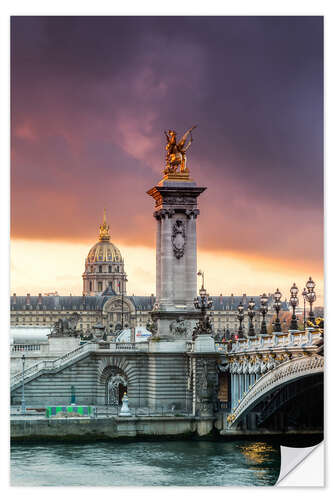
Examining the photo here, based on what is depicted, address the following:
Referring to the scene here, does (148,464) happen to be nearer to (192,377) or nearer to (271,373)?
(271,373)

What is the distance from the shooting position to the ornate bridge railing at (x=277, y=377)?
4620cm

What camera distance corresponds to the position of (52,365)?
66.9 meters

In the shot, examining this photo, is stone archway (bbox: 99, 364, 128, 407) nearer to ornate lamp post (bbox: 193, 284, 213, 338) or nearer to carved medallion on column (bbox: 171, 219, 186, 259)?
ornate lamp post (bbox: 193, 284, 213, 338)

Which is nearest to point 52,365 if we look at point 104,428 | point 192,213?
point 104,428

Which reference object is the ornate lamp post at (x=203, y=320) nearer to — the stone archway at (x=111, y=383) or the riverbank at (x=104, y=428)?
the riverbank at (x=104, y=428)

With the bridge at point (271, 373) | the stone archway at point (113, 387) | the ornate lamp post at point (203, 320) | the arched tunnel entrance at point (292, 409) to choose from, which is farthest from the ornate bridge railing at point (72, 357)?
the arched tunnel entrance at point (292, 409)

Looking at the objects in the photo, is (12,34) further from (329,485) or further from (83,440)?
(83,440)

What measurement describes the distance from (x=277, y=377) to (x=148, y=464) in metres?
6.57

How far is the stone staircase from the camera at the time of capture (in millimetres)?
66250

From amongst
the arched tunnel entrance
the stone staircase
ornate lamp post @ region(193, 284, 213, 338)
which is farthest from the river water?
the stone staircase

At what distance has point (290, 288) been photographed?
160ft

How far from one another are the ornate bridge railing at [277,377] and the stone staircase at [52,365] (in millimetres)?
11655
